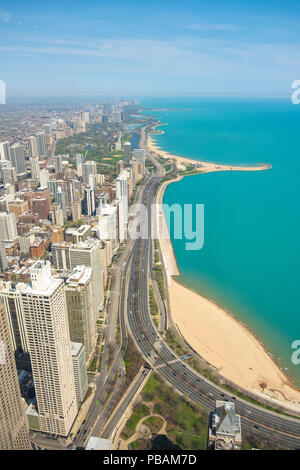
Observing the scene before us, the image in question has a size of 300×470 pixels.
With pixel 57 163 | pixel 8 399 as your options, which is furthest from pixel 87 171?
pixel 8 399

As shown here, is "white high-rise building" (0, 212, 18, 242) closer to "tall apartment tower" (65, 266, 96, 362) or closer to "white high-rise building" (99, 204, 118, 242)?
"white high-rise building" (99, 204, 118, 242)

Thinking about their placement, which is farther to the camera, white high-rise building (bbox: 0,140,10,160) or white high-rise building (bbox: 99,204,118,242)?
white high-rise building (bbox: 0,140,10,160)

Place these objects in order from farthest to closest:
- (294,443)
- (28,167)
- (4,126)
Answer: (4,126) < (28,167) < (294,443)

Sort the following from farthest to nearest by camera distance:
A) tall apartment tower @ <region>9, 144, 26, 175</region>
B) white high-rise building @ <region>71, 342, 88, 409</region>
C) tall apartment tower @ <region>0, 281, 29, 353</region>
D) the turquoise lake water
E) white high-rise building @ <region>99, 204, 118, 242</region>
Result: 1. tall apartment tower @ <region>9, 144, 26, 175</region>
2. white high-rise building @ <region>99, 204, 118, 242</region>
3. the turquoise lake water
4. tall apartment tower @ <region>0, 281, 29, 353</region>
5. white high-rise building @ <region>71, 342, 88, 409</region>

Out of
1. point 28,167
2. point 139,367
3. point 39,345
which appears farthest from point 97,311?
point 28,167

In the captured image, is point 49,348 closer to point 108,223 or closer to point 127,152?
point 108,223

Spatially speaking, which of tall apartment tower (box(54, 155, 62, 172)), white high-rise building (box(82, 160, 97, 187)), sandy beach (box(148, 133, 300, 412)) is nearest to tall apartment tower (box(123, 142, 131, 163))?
white high-rise building (box(82, 160, 97, 187))

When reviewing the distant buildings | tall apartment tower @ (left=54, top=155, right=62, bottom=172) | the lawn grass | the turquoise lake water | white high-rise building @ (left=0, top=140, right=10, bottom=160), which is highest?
white high-rise building @ (left=0, top=140, right=10, bottom=160)
